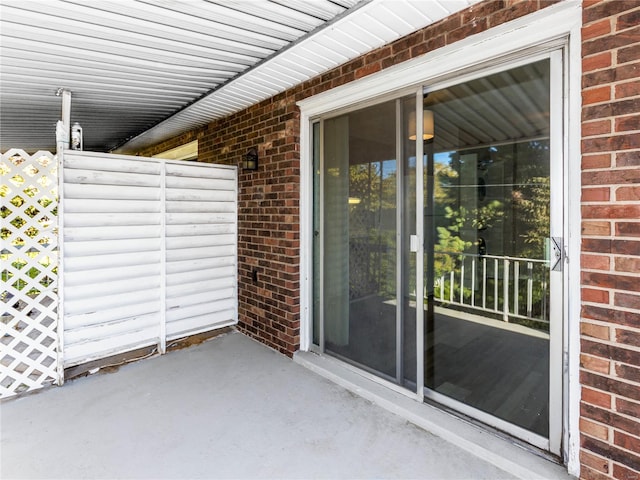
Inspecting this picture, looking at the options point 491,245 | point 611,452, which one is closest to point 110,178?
point 491,245

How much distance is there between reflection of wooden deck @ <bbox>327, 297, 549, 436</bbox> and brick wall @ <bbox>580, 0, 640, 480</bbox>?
1.12 feet

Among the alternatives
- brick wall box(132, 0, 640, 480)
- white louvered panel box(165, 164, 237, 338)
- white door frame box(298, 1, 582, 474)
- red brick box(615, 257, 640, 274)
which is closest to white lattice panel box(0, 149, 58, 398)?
white louvered panel box(165, 164, 237, 338)

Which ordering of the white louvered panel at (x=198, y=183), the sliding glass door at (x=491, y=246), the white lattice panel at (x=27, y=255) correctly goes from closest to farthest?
1. the sliding glass door at (x=491, y=246)
2. the white lattice panel at (x=27, y=255)
3. the white louvered panel at (x=198, y=183)

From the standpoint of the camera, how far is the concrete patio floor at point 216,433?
Answer: 84.3 inches

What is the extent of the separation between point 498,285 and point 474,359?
64cm

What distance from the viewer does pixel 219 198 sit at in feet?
14.5

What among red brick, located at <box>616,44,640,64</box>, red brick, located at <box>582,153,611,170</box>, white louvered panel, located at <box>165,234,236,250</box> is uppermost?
red brick, located at <box>616,44,640,64</box>

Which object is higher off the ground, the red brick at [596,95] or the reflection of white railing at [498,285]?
the red brick at [596,95]

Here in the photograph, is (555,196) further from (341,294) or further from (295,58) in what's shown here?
(295,58)

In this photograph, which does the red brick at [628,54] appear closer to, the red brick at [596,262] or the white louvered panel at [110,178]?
the red brick at [596,262]

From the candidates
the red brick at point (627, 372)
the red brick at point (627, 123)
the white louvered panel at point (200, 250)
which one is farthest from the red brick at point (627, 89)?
the white louvered panel at point (200, 250)

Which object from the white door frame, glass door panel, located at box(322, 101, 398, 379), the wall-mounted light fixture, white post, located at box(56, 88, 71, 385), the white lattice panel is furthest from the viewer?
the wall-mounted light fixture

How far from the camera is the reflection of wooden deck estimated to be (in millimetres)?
2277

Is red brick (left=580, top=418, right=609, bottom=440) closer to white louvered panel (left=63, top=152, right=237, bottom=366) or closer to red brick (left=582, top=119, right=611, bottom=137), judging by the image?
red brick (left=582, top=119, right=611, bottom=137)
